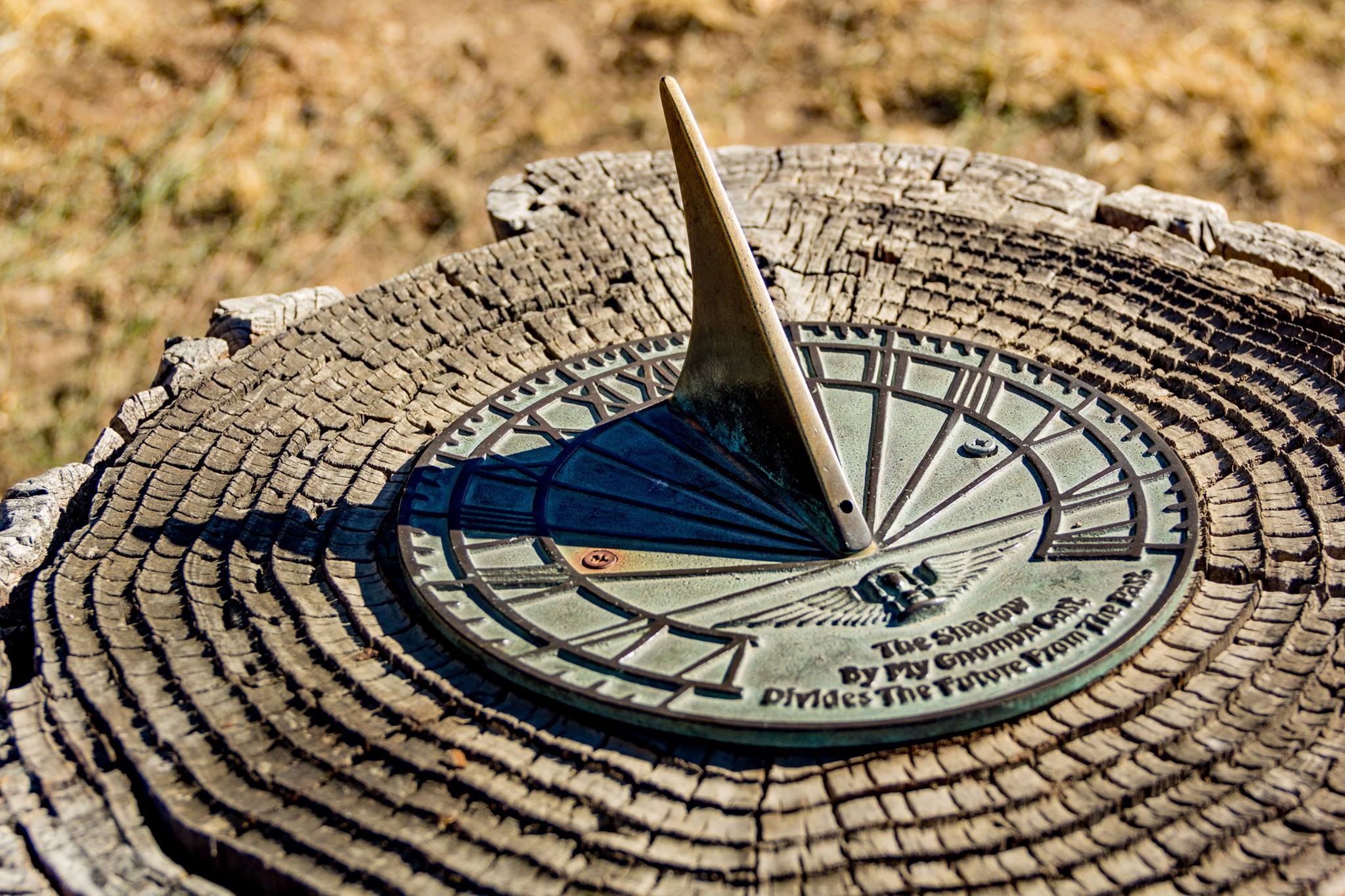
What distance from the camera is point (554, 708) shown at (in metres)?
2.99

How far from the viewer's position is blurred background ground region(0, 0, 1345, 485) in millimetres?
7289

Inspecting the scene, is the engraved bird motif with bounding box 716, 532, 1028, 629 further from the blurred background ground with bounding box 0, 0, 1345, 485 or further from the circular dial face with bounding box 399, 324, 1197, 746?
the blurred background ground with bounding box 0, 0, 1345, 485

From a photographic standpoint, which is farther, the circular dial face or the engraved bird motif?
the engraved bird motif

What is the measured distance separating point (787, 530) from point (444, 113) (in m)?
5.70

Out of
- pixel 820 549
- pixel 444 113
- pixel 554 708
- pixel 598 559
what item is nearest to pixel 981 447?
pixel 820 549

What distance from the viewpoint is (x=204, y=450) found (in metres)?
3.88

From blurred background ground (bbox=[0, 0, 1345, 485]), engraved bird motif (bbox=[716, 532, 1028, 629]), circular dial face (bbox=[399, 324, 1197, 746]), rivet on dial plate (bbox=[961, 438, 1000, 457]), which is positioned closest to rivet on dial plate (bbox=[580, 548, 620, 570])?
circular dial face (bbox=[399, 324, 1197, 746])

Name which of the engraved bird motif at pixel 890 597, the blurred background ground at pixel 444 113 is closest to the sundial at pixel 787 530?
the engraved bird motif at pixel 890 597

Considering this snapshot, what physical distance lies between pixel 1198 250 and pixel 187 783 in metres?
3.58

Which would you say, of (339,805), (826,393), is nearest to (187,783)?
(339,805)

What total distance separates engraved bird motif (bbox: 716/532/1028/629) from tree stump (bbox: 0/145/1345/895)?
36 cm

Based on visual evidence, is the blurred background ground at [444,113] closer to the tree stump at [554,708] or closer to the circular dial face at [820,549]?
the tree stump at [554,708]

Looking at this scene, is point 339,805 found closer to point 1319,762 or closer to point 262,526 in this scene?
point 262,526

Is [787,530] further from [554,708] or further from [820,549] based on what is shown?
[554,708]
